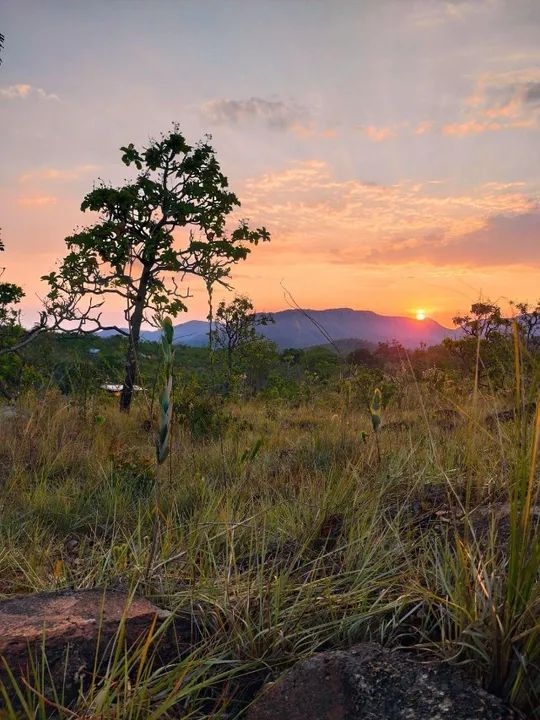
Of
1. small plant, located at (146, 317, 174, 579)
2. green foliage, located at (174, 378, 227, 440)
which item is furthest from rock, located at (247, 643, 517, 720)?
green foliage, located at (174, 378, 227, 440)

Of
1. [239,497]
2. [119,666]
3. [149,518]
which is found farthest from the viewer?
[239,497]

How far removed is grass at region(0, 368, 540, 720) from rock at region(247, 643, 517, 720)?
9cm

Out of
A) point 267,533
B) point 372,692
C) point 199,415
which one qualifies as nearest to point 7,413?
point 199,415

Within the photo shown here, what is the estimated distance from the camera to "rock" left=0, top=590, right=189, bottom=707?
67.1 inches

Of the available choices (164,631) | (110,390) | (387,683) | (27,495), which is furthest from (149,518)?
(110,390)

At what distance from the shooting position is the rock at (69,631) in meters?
1.70

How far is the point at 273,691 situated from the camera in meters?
1.61

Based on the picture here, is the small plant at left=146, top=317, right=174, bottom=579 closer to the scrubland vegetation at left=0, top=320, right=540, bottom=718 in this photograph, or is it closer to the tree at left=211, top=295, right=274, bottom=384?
the scrubland vegetation at left=0, top=320, right=540, bottom=718

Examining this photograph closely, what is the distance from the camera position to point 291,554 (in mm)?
2812

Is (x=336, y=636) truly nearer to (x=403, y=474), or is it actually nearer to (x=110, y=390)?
(x=403, y=474)

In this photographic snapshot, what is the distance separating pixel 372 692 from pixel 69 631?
916 millimetres

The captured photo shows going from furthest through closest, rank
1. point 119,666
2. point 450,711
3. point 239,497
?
point 239,497 < point 119,666 < point 450,711

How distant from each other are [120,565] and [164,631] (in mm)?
683

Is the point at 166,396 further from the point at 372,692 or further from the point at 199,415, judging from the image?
the point at 199,415
